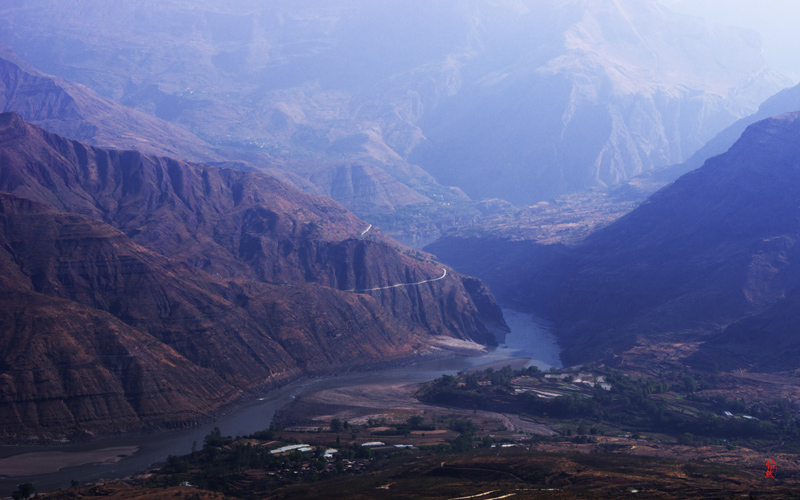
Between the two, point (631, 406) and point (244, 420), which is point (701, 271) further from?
point (244, 420)

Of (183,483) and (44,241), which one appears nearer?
(183,483)

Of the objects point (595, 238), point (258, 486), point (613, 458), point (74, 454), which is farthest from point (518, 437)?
point (595, 238)

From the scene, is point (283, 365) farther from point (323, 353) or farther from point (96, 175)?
point (96, 175)

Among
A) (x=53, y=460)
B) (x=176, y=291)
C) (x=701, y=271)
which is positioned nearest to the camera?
(x=53, y=460)

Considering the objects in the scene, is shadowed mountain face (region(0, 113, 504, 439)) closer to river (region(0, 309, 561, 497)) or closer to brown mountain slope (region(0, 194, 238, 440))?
brown mountain slope (region(0, 194, 238, 440))

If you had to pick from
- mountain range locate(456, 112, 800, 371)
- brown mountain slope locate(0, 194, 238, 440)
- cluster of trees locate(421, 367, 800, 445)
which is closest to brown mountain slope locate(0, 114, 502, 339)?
mountain range locate(456, 112, 800, 371)

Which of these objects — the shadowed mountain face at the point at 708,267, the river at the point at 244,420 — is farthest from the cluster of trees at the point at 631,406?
the shadowed mountain face at the point at 708,267

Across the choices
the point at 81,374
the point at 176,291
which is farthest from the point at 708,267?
the point at 81,374
